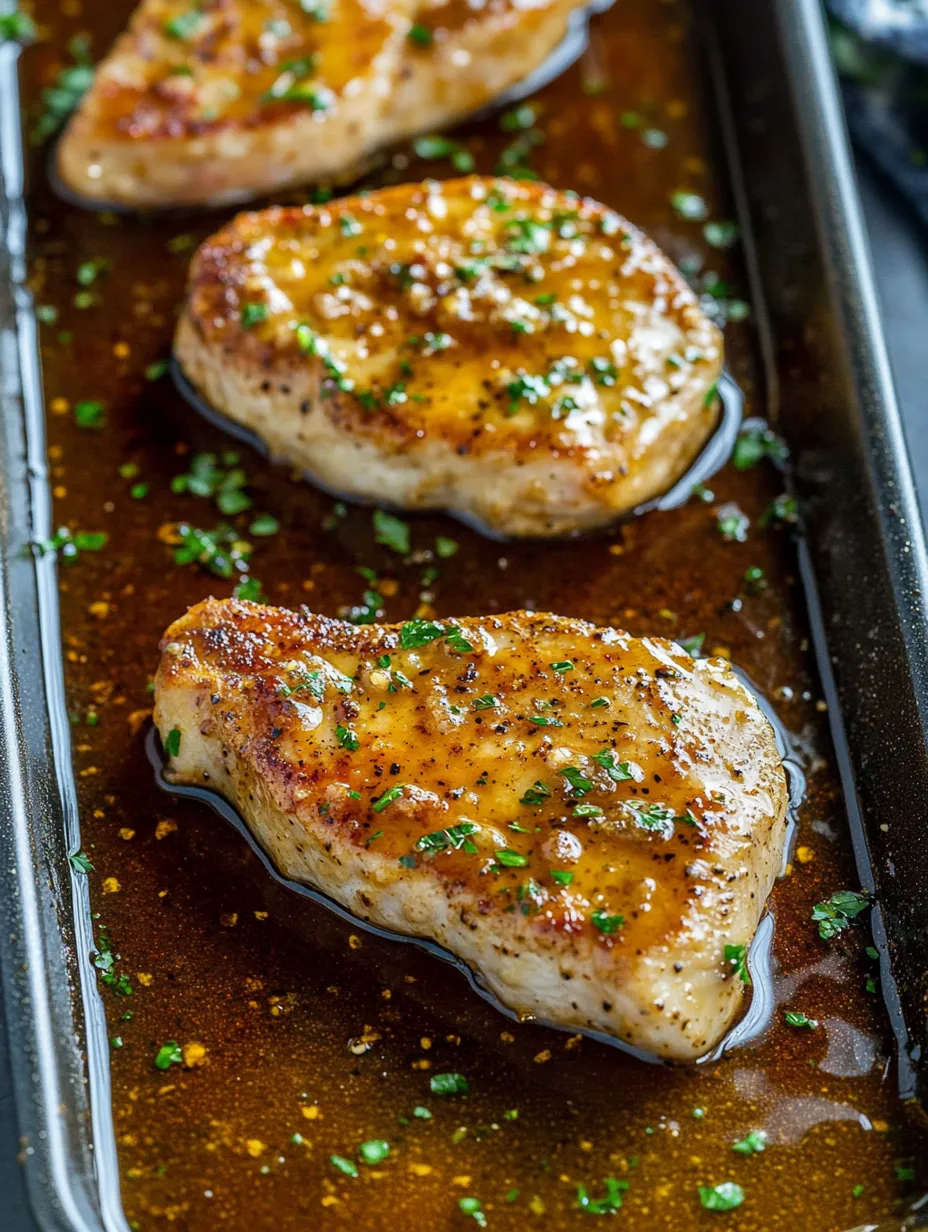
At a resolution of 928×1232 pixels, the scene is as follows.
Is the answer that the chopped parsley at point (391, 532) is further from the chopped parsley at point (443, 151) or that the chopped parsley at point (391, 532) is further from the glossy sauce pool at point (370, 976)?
the chopped parsley at point (443, 151)

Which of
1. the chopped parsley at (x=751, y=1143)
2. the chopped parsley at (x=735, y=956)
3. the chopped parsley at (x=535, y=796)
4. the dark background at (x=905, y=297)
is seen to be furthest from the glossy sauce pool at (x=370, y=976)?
the dark background at (x=905, y=297)

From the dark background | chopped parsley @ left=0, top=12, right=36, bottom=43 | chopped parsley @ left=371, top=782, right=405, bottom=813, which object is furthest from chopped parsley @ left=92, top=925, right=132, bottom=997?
chopped parsley @ left=0, top=12, right=36, bottom=43

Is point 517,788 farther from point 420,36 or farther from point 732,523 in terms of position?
point 420,36

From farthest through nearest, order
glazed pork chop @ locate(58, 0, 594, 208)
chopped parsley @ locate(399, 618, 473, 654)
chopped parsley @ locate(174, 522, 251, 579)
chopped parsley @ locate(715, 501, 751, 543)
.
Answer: glazed pork chop @ locate(58, 0, 594, 208), chopped parsley @ locate(715, 501, 751, 543), chopped parsley @ locate(174, 522, 251, 579), chopped parsley @ locate(399, 618, 473, 654)

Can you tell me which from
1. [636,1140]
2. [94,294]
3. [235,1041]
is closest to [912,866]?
[636,1140]

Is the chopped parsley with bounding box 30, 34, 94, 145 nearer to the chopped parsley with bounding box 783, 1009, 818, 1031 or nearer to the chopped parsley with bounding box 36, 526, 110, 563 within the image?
the chopped parsley with bounding box 36, 526, 110, 563

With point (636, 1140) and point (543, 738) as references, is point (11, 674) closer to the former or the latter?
point (543, 738)

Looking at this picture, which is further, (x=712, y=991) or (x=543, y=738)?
(x=543, y=738)
